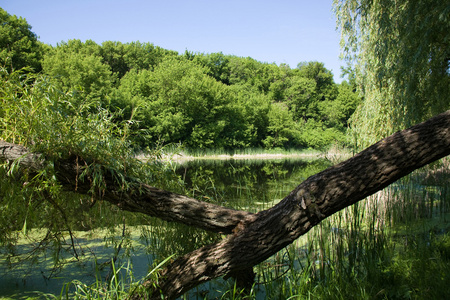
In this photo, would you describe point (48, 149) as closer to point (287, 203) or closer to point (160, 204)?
point (160, 204)

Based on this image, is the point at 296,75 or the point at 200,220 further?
the point at 296,75

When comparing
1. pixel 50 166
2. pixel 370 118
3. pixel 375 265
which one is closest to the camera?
pixel 50 166

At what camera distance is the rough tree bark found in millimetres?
2170

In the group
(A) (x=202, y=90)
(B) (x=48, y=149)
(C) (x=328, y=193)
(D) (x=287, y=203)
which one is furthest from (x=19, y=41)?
(C) (x=328, y=193)

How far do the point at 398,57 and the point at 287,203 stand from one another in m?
5.48

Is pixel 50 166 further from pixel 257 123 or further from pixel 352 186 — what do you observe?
pixel 257 123

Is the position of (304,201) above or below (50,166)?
below

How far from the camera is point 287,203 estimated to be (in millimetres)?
2262

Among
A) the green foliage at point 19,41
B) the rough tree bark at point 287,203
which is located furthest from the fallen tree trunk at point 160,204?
the green foliage at point 19,41

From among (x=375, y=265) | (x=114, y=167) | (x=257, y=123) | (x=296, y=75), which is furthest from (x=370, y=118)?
(x=296, y=75)

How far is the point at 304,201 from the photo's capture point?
7.20ft

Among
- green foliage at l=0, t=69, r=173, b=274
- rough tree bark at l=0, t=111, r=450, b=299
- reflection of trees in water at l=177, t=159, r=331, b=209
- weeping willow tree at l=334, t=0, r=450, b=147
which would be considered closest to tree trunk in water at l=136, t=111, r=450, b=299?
rough tree bark at l=0, t=111, r=450, b=299

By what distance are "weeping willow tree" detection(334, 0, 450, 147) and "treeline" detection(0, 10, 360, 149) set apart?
1420cm

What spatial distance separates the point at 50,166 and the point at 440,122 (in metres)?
2.48
